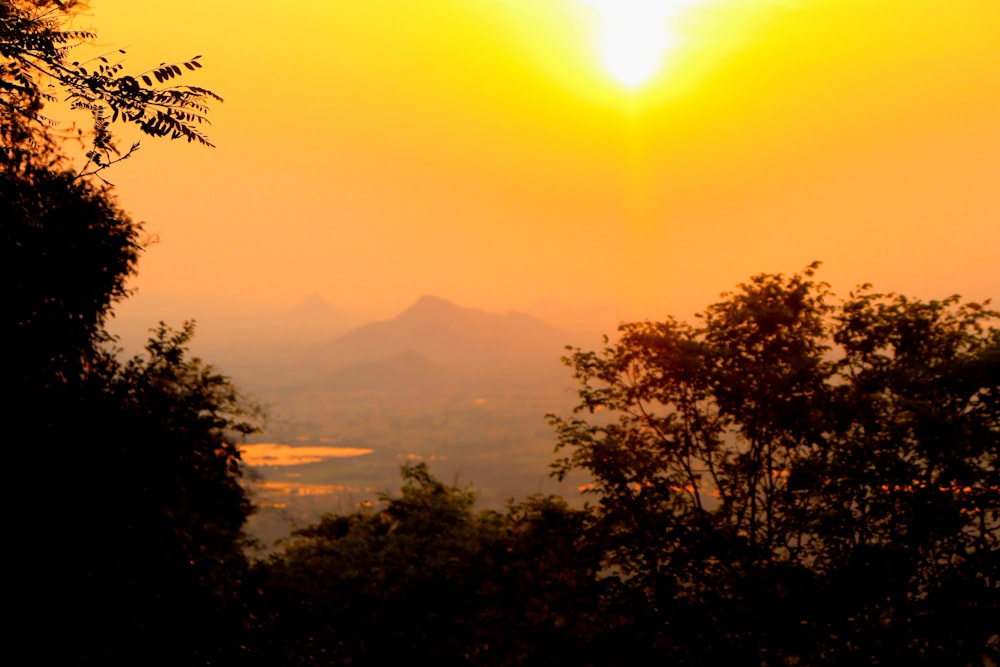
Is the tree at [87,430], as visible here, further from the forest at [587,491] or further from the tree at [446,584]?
the tree at [446,584]

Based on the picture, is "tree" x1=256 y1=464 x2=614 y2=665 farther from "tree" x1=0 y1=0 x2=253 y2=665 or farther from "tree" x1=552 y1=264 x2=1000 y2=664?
"tree" x1=0 y1=0 x2=253 y2=665

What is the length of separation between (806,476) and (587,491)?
482 centimetres

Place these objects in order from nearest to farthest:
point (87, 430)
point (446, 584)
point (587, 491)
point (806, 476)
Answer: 1. point (87, 430)
2. point (806, 476)
3. point (587, 491)
4. point (446, 584)

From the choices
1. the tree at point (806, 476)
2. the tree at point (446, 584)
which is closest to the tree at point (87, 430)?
the tree at point (446, 584)

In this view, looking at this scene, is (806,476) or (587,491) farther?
(587,491)

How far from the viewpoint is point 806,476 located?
43.9 ft

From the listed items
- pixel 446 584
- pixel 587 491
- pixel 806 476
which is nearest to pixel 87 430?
pixel 587 491

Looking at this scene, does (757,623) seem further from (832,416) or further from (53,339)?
(53,339)

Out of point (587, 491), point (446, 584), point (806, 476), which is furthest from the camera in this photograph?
point (446, 584)

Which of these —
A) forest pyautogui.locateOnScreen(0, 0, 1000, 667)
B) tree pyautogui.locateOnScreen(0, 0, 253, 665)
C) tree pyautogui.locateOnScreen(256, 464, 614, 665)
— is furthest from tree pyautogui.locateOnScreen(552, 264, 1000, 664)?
tree pyautogui.locateOnScreen(0, 0, 253, 665)

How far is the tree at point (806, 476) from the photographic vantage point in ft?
40.1

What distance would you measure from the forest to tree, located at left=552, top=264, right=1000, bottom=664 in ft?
0.20

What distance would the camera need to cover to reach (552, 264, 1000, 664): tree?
1221cm

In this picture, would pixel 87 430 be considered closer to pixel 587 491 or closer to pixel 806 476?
pixel 587 491
